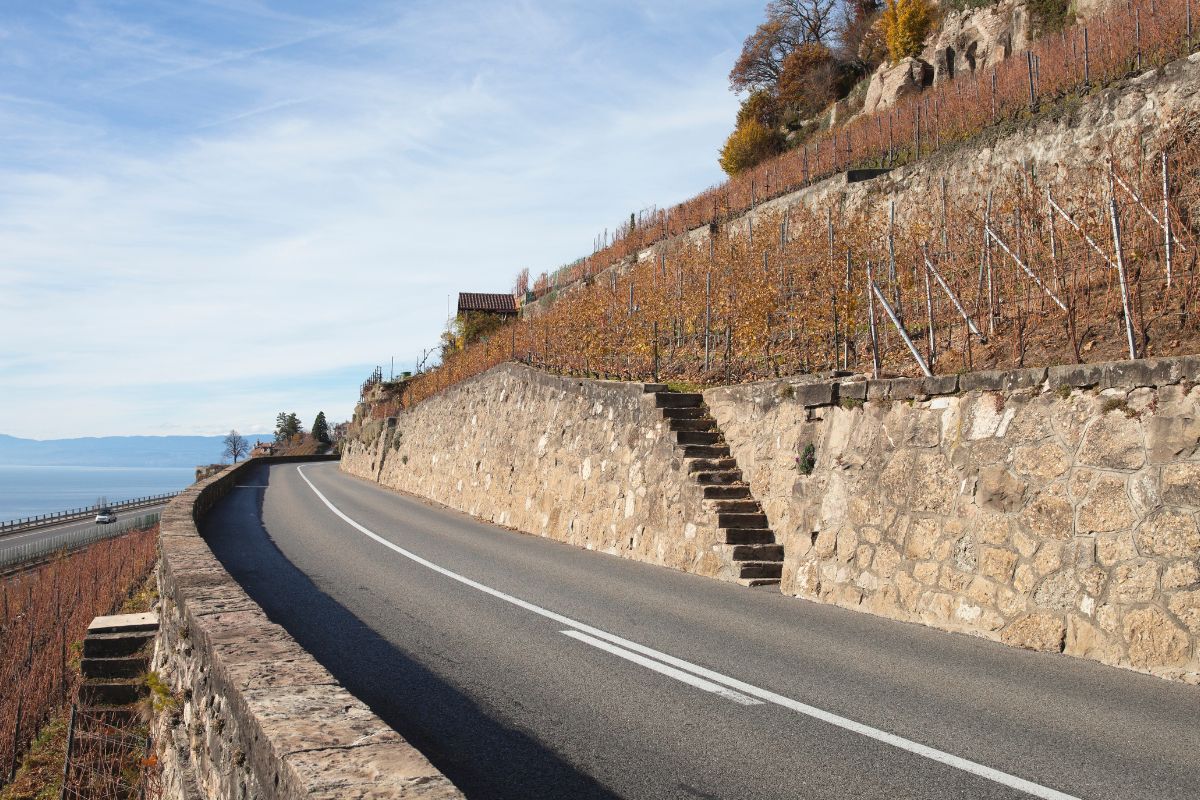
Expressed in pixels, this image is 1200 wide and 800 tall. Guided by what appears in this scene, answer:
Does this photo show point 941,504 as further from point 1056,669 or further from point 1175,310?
point 1175,310

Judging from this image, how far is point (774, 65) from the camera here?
52.6 metres

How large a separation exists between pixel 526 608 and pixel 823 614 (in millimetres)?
2856

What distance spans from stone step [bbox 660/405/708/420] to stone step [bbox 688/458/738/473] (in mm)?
1212

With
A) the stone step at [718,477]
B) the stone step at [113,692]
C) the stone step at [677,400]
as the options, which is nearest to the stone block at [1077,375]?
the stone step at [718,477]

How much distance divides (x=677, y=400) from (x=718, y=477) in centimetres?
227

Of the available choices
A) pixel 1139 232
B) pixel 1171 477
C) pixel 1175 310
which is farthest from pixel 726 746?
pixel 1139 232

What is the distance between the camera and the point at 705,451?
12180 millimetres

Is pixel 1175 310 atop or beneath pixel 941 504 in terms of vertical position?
atop

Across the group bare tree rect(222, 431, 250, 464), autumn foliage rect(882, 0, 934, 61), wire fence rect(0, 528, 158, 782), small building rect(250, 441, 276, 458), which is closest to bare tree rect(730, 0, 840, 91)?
autumn foliage rect(882, 0, 934, 61)

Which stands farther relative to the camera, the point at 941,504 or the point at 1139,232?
the point at 1139,232

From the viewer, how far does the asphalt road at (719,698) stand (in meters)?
3.99

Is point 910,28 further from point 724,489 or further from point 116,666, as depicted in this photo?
point 116,666

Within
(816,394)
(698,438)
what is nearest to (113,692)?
(698,438)

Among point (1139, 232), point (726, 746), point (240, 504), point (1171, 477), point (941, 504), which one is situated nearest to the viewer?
point (726, 746)
